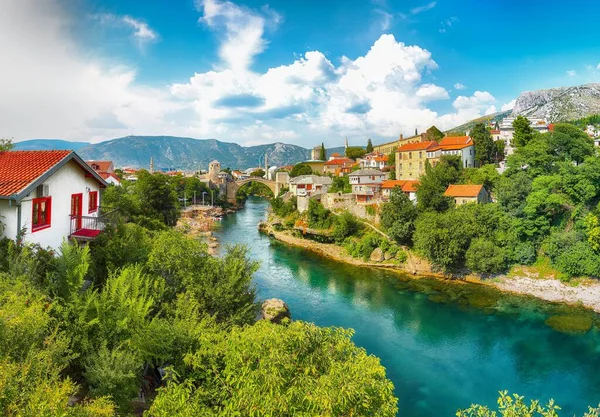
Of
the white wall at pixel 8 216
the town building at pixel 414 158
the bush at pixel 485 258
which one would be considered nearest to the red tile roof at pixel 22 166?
the white wall at pixel 8 216

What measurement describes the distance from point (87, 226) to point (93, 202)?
105cm

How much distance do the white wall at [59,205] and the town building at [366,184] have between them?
34394 mm

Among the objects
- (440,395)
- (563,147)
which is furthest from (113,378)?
(563,147)

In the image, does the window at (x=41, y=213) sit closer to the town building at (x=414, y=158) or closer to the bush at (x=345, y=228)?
the bush at (x=345, y=228)

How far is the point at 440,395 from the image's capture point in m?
14.5

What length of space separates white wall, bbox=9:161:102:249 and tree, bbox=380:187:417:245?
26.4 m

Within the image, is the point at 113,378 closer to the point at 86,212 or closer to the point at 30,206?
the point at 30,206

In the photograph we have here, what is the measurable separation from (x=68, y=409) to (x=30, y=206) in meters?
6.76

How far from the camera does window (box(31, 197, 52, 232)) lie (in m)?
9.46

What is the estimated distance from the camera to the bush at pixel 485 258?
86.3 feet

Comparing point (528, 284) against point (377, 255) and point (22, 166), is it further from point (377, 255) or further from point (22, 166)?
point (22, 166)

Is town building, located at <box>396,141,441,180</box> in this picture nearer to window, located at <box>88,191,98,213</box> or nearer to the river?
the river

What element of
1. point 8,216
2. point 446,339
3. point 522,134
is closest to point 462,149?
point 522,134

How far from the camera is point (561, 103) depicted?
11669 cm
